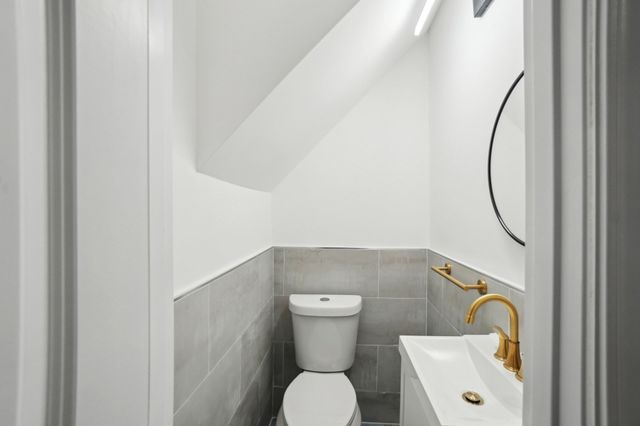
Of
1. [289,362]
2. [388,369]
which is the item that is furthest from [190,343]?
[388,369]

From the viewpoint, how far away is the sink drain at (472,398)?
2.74ft

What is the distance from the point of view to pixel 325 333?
1721 millimetres

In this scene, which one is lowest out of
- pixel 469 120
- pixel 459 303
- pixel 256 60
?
pixel 459 303

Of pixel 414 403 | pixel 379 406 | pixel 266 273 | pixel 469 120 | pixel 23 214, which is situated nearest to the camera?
pixel 23 214

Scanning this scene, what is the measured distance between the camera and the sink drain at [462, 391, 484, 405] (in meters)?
0.83

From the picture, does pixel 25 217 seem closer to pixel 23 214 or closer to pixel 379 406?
pixel 23 214

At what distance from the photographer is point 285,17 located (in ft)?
3.20

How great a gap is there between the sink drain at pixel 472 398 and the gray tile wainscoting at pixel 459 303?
0.22 metres

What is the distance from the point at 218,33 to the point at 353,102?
1.07m

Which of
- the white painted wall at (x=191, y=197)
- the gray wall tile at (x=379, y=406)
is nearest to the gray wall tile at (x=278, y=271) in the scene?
the white painted wall at (x=191, y=197)

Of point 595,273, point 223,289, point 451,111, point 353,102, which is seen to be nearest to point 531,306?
point 595,273

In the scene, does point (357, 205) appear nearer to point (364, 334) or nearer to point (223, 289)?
point (364, 334)

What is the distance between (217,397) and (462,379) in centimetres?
83

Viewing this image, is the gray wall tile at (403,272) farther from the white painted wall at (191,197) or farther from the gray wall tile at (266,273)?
the white painted wall at (191,197)
